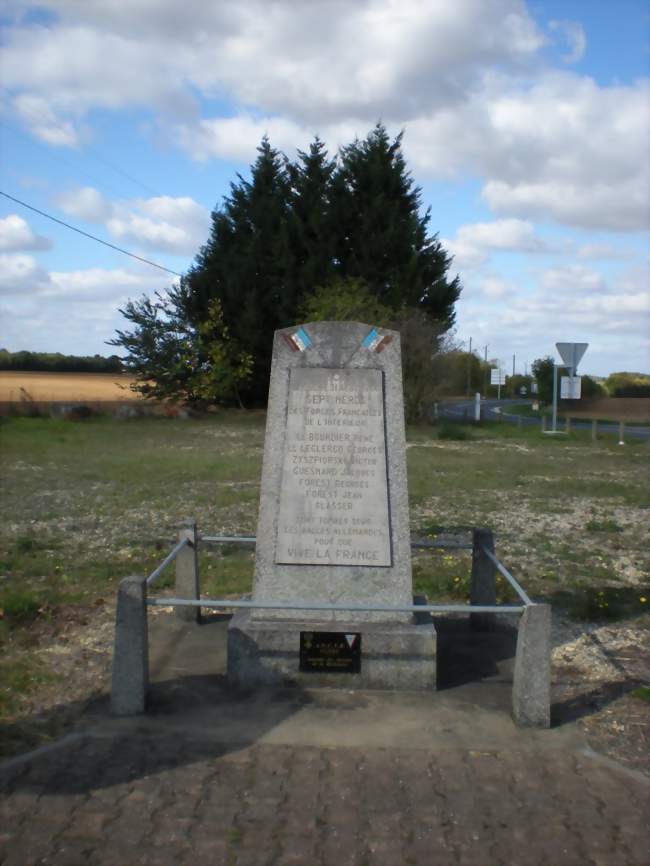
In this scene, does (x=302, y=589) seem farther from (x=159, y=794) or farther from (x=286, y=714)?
(x=159, y=794)

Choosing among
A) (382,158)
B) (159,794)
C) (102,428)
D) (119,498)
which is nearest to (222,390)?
(102,428)

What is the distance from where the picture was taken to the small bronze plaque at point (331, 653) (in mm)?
5453

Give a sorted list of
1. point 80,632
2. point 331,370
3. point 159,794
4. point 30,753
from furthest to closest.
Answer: point 80,632 < point 331,370 < point 30,753 < point 159,794

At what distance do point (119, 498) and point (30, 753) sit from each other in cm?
986

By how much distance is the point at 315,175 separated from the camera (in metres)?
41.3

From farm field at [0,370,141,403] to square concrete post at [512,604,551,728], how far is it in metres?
31.4

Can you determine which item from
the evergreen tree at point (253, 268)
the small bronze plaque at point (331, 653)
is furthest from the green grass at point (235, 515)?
the evergreen tree at point (253, 268)

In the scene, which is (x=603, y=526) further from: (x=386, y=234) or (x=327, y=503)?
(x=386, y=234)

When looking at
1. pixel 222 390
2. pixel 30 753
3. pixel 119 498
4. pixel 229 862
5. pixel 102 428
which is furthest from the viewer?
pixel 222 390

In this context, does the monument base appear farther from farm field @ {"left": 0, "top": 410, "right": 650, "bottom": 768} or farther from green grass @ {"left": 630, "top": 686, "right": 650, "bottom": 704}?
green grass @ {"left": 630, "top": 686, "right": 650, "bottom": 704}

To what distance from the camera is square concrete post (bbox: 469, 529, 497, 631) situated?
270 inches

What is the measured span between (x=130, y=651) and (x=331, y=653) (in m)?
1.18

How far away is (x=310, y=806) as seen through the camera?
401 centimetres

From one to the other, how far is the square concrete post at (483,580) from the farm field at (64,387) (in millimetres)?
29494
